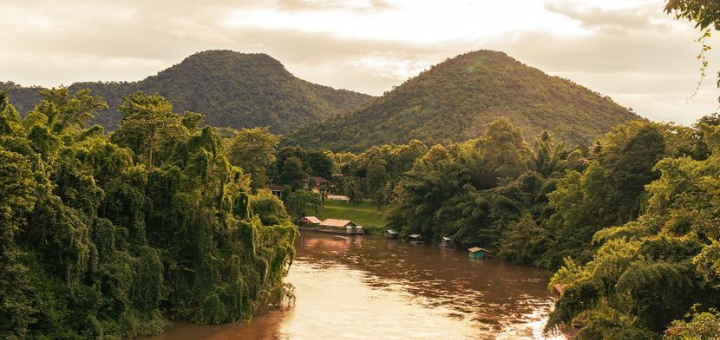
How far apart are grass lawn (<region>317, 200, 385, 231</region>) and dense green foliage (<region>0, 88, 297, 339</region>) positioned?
57.8 m

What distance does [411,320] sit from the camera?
4016 centimetres

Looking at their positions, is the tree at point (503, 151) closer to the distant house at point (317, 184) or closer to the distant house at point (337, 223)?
the distant house at point (337, 223)

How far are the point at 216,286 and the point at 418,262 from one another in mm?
34471

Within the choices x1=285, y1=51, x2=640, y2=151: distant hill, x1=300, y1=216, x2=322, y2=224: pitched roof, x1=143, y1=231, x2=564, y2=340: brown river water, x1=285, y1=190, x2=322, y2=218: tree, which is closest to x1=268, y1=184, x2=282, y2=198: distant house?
x1=285, y1=190, x2=322, y2=218: tree

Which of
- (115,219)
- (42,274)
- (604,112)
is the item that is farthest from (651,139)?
(604,112)

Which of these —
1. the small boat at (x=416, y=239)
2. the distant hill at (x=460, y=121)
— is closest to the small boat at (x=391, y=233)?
the small boat at (x=416, y=239)

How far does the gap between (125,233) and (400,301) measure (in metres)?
20.5

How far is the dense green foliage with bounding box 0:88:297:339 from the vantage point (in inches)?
1040

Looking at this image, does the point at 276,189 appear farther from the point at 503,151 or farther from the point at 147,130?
the point at 147,130

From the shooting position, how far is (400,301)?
45.8 m

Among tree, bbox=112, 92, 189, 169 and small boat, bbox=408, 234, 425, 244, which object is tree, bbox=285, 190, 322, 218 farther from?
tree, bbox=112, 92, 189, 169

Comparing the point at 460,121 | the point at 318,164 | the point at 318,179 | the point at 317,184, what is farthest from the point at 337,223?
the point at 460,121

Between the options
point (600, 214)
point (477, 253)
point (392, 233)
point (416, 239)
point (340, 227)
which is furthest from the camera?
point (340, 227)

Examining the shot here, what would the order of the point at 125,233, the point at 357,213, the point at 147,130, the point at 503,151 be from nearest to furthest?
the point at 125,233 < the point at 147,130 < the point at 503,151 < the point at 357,213
